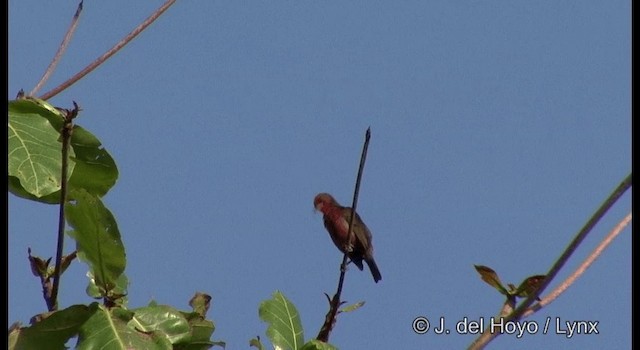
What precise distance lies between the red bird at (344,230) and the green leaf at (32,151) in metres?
5.58

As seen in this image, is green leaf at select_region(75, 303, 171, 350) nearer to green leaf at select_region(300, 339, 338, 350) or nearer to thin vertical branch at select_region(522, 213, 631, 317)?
green leaf at select_region(300, 339, 338, 350)

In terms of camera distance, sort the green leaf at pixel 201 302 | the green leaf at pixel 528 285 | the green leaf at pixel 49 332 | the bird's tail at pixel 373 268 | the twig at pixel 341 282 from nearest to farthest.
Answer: the green leaf at pixel 528 285 < the twig at pixel 341 282 < the green leaf at pixel 49 332 < the green leaf at pixel 201 302 < the bird's tail at pixel 373 268

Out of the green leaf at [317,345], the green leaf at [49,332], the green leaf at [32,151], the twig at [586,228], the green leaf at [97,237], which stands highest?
the green leaf at [32,151]

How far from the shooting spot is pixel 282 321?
116 inches

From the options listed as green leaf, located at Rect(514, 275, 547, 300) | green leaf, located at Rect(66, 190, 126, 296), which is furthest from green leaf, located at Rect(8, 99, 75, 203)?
green leaf, located at Rect(514, 275, 547, 300)

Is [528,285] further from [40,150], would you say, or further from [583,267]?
[40,150]

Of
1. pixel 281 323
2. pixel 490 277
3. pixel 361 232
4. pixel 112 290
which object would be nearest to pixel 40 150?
pixel 112 290

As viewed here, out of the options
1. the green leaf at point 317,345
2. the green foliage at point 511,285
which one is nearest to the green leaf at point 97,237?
the green leaf at point 317,345

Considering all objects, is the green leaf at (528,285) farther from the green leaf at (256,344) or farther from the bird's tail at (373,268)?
the bird's tail at (373,268)

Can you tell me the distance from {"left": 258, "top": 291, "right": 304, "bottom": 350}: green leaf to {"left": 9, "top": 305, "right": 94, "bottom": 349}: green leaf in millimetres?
713

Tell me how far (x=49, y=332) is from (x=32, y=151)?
1.77ft

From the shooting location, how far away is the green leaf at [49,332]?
7.54 feet

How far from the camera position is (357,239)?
8375 millimetres
